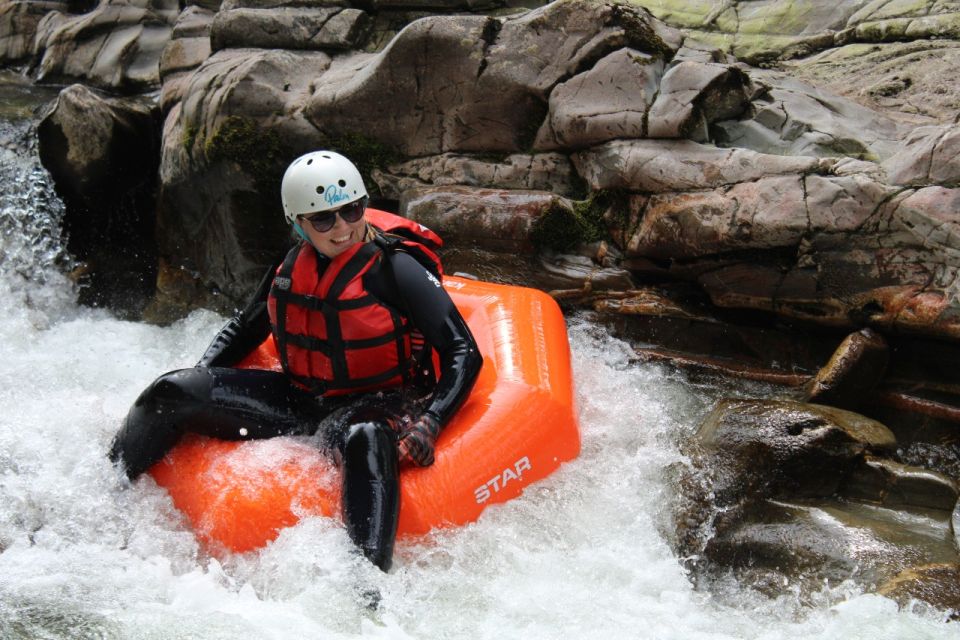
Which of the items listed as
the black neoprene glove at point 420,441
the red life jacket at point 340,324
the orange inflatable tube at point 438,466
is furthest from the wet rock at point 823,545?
the red life jacket at point 340,324

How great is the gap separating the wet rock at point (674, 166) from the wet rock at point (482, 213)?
36 cm

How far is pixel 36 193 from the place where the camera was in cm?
738

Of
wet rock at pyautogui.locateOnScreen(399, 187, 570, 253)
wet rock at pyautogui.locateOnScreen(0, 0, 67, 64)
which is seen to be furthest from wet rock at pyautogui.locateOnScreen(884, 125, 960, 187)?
wet rock at pyautogui.locateOnScreen(0, 0, 67, 64)

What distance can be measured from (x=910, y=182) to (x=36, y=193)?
6.47 meters

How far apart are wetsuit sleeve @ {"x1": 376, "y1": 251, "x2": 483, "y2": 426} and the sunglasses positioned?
24 centimetres

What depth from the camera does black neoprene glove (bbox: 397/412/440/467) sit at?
11.6ft

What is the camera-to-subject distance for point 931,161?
4727 millimetres

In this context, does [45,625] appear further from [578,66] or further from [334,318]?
[578,66]

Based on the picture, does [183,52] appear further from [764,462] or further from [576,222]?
[764,462]

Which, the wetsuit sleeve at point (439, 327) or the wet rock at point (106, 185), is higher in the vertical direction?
the wetsuit sleeve at point (439, 327)

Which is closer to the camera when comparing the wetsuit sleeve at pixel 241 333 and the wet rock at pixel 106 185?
the wetsuit sleeve at pixel 241 333

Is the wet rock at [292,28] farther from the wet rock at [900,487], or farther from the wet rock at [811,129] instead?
the wet rock at [900,487]

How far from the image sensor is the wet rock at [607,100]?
565 centimetres

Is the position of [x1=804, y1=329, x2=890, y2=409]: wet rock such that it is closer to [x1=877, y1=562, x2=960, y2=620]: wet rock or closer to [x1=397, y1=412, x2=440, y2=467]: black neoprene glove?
[x1=877, y1=562, x2=960, y2=620]: wet rock
